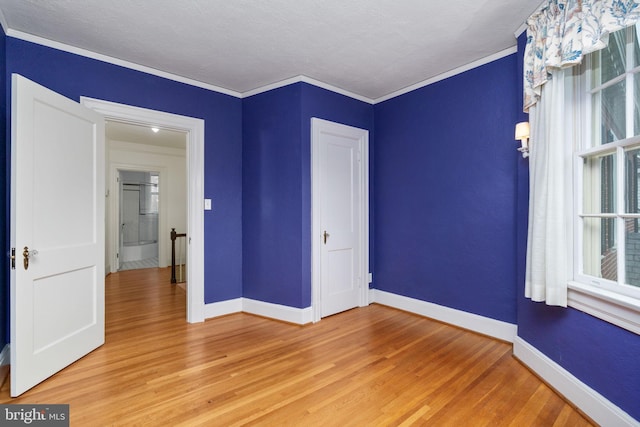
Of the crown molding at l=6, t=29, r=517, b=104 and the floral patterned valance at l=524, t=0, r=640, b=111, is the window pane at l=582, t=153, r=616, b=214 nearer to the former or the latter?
the floral patterned valance at l=524, t=0, r=640, b=111

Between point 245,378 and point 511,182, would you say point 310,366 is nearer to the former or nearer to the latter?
point 245,378

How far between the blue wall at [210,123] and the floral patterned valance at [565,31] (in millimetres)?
2857

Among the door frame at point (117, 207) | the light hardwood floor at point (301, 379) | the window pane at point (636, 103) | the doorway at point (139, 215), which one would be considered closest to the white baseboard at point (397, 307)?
the light hardwood floor at point (301, 379)

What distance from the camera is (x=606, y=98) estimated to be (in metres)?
1.85

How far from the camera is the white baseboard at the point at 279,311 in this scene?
330cm

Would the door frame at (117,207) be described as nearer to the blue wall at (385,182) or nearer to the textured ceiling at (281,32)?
the blue wall at (385,182)

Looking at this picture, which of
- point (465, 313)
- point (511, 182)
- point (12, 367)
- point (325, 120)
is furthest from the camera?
point (325, 120)

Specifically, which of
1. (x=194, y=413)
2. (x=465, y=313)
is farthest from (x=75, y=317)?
(x=465, y=313)

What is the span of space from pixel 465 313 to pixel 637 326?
1644mm

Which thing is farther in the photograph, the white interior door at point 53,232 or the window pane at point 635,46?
the white interior door at point 53,232

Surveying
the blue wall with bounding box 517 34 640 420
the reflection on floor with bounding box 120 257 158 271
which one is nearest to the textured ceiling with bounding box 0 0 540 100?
the blue wall with bounding box 517 34 640 420

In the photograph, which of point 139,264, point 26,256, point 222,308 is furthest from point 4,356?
point 139,264

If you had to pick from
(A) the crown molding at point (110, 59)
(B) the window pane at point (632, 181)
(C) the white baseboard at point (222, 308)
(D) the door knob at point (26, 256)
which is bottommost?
(C) the white baseboard at point (222, 308)

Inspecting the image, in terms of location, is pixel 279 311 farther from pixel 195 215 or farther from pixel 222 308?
pixel 195 215
